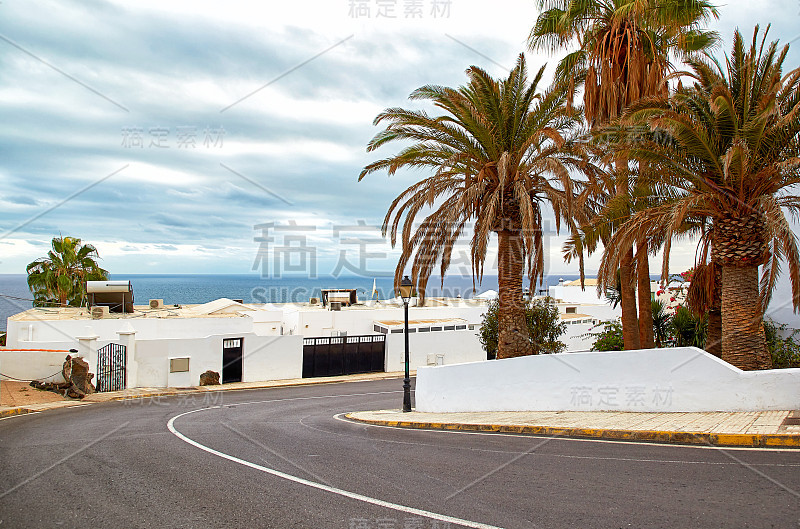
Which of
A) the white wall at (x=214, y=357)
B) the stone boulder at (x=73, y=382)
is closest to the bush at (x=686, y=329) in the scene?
the white wall at (x=214, y=357)

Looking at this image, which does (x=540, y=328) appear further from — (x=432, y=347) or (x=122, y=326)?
(x=122, y=326)

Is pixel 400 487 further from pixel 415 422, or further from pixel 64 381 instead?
pixel 64 381

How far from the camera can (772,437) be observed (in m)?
7.62

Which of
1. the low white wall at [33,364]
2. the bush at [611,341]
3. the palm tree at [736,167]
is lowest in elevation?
the low white wall at [33,364]

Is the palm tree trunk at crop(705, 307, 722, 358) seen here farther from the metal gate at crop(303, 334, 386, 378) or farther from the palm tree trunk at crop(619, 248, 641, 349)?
the metal gate at crop(303, 334, 386, 378)

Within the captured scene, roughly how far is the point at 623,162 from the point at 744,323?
422cm

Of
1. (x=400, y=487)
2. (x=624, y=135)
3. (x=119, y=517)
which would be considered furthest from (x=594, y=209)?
(x=119, y=517)

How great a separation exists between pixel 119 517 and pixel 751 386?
1042cm

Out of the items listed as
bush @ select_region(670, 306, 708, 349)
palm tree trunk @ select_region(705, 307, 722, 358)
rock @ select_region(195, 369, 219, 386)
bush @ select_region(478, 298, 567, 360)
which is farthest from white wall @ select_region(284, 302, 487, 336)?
palm tree trunk @ select_region(705, 307, 722, 358)

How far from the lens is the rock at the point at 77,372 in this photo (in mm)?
19297

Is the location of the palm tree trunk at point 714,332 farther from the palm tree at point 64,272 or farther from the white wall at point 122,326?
the palm tree at point 64,272

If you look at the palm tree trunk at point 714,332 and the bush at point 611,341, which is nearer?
the palm tree trunk at point 714,332

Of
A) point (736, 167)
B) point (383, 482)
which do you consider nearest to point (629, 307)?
point (736, 167)

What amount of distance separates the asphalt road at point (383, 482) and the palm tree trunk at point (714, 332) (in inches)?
286
